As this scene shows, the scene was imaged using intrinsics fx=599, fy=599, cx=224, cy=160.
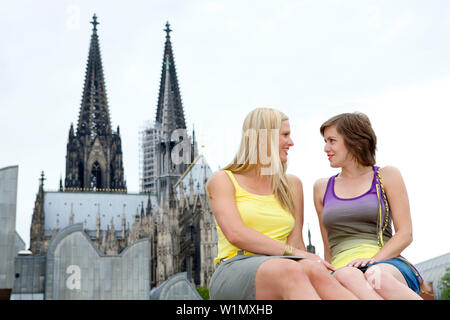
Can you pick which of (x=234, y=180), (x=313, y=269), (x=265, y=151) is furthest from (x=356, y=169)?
(x=313, y=269)

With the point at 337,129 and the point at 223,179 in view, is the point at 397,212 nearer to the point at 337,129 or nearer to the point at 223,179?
the point at 337,129

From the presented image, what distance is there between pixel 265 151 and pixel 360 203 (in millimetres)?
675

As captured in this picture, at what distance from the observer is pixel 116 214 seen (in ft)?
207

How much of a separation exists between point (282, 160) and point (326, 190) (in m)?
0.54

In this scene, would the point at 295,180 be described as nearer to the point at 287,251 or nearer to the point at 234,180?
the point at 234,180

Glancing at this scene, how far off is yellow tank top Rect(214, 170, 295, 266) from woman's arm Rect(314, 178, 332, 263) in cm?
56

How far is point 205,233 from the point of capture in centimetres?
4341

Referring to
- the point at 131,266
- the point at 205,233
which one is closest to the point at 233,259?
the point at 131,266

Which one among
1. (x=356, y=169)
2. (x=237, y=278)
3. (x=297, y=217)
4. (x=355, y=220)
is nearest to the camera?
(x=237, y=278)

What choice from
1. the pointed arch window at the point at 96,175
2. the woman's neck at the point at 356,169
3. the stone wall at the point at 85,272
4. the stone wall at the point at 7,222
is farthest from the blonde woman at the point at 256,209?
the pointed arch window at the point at 96,175

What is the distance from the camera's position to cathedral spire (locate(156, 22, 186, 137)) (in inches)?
2514

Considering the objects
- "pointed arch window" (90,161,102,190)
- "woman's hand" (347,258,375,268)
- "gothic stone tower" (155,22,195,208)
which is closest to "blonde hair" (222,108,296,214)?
"woman's hand" (347,258,375,268)

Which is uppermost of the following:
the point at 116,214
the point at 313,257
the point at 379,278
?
the point at 116,214
